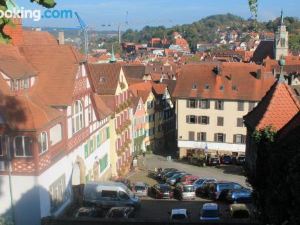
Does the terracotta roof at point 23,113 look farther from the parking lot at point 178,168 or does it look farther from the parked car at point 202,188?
the parked car at point 202,188

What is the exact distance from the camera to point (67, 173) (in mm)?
31281

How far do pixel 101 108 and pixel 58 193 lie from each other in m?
11.5

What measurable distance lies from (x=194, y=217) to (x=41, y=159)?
959 cm

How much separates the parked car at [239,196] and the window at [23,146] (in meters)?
14.0

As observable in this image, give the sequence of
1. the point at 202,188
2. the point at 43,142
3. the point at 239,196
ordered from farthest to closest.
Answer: the point at 202,188, the point at 239,196, the point at 43,142

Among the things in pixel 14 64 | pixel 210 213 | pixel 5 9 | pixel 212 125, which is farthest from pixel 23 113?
pixel 212 125

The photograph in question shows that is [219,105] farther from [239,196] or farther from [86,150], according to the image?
[239,196]

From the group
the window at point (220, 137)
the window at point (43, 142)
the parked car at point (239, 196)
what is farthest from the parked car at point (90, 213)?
the window at point (220, 137)

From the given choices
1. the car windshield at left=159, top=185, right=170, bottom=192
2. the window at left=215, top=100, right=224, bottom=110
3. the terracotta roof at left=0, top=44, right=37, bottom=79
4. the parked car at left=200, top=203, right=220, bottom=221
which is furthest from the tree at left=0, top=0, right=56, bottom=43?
the window at left=215, top=100, right=224, bottom=110

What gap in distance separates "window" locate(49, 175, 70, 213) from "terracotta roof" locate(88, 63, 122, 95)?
1414cm

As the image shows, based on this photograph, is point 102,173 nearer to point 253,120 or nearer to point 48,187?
point 48,187

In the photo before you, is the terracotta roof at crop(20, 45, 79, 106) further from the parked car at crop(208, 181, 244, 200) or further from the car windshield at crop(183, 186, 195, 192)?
the parked car at crop(208, 181, 244, 200)

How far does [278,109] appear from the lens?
2081 centimetres

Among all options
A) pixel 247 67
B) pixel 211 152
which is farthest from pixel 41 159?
pixel 247 67
